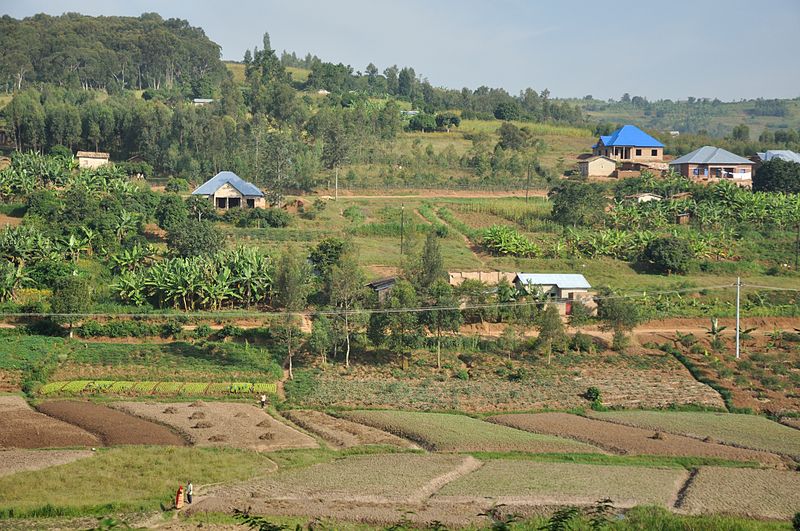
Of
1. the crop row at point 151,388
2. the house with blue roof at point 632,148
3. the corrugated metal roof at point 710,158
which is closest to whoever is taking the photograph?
the crop row at point 151,388

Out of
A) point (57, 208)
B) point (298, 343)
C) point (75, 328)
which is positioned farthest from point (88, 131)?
point (298, 343)

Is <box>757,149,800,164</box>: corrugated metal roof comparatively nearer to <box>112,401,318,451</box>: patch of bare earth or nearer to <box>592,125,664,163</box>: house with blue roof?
<box>592,125,664,163</box>: house with blue roof

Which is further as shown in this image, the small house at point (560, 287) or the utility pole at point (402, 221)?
the utility pole at point (402, 221)

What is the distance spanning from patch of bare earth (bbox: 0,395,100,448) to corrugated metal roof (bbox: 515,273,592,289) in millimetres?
21176

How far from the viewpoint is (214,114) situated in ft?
265

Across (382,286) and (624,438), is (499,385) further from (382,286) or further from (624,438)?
(382,286)

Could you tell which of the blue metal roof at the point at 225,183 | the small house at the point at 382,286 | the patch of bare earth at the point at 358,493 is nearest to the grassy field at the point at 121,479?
the patch of bare earth at the point at 358,493

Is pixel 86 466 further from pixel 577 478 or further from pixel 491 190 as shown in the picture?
pixel 491 190

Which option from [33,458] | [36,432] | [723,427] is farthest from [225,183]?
[723,427]

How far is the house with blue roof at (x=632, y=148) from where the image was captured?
75625mm

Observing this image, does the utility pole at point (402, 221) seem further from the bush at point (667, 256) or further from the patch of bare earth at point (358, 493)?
the patch of bare earth at point (358, 493)

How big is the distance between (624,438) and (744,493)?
5.58 meters

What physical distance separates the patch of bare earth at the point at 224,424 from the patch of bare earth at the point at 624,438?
734cm

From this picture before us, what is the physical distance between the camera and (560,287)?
43750 millimetres
